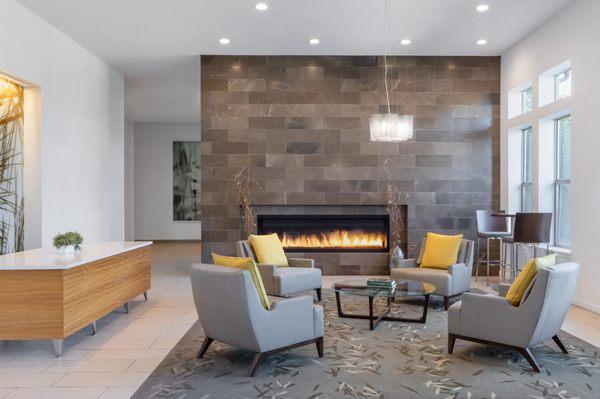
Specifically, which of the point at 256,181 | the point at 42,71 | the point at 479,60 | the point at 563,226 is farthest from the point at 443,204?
the point at 42,71

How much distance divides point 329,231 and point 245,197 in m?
1.64

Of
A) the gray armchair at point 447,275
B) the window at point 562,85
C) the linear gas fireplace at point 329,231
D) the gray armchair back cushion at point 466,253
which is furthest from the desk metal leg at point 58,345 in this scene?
the window at point 562,85

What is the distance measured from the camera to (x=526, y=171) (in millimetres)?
8750

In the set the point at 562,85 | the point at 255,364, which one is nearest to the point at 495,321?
the point at 255,364

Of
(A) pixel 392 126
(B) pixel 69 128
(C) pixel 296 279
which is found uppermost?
(B) pixel 69 128

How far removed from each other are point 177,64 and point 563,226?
23.0ft

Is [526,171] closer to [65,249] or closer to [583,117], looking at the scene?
[583,117]

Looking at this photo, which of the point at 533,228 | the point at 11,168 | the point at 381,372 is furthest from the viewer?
the point at 11,168

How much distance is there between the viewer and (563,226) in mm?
7449

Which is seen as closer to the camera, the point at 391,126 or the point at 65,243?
the point at 65,243

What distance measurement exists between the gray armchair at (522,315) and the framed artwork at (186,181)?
12499 mm

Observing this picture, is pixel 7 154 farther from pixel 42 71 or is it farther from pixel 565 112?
pixel 565 112

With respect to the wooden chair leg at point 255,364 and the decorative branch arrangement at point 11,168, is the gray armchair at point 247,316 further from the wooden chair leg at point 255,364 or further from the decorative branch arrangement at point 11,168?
the decorative branch arrangement at point 11,168

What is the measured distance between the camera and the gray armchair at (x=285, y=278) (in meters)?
6.26
